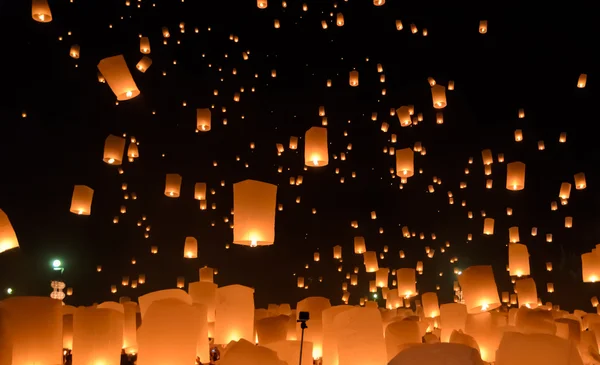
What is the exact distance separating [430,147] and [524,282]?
21.8 ft

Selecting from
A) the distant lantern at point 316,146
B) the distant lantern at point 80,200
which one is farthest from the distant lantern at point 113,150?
the distant lantern at point 316,146

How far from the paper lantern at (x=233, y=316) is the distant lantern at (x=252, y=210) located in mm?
1036

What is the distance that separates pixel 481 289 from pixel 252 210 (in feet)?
9.41

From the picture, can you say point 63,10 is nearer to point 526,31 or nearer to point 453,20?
point 453,20

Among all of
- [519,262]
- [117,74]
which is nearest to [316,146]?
[117,74]

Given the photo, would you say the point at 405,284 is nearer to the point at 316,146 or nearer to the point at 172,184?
the point at 172,184

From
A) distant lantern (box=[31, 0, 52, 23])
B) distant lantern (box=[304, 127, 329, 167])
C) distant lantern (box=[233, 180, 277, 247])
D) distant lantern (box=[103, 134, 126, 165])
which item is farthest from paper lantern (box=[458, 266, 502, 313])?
distant lantern (box=[31, 0, 52, 23])

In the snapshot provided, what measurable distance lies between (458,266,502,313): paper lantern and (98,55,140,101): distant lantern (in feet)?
13.1

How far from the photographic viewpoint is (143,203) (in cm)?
1413

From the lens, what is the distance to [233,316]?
5551 millimetres

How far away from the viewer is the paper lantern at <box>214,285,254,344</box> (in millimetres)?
5535

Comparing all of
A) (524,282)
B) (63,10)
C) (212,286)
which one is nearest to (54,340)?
(212,286)

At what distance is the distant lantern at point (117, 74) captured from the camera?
632 centimetres

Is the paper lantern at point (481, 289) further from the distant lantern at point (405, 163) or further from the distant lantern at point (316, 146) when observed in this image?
the distant lantern at point (405, 163)
